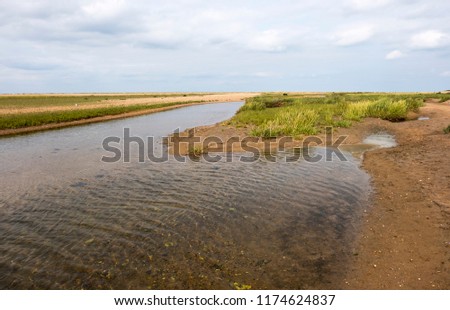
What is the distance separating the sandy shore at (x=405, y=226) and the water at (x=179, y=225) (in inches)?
15.3

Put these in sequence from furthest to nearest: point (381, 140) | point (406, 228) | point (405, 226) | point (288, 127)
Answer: point (288, 127)
point (381, 140)
point (405, 226)
point (406, 228)

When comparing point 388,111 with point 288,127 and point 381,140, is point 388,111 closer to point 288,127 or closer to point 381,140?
point 381,140

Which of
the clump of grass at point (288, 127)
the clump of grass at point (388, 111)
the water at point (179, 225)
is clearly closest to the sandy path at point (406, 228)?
the water at point (179, 225)

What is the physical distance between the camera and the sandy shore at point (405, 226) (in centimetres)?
541

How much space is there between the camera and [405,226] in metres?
7.24

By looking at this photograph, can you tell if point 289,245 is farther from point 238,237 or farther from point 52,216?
point 52,216

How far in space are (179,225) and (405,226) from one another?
5203mm

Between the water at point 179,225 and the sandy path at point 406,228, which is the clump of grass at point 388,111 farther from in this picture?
the water at point 179,225

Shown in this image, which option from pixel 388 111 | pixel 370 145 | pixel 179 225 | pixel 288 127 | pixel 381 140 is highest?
pixel 388 111

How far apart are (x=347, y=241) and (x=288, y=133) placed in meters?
14.0

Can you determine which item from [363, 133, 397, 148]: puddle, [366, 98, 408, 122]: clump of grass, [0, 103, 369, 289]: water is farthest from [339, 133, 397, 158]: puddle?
[366, 98, 408, 122]: clump of grass

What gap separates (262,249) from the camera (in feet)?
21.5

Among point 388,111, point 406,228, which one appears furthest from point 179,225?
point 388,111
